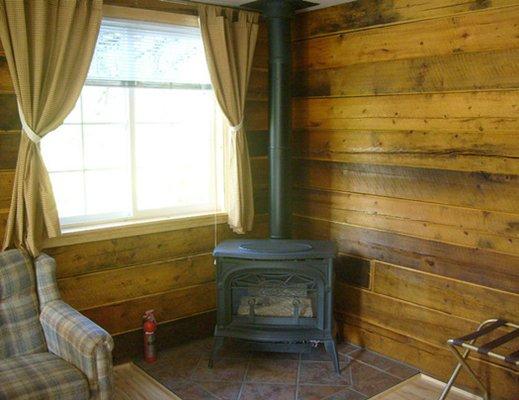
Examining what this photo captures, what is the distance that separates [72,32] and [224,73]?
942mm

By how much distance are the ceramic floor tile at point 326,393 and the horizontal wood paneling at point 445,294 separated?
2.10 ft

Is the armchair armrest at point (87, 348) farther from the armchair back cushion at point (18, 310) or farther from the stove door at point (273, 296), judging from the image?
the stove door at point (273, 296)

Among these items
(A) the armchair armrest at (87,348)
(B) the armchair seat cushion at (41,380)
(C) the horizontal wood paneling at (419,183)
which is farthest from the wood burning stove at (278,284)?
(B) the armchair seat cushion at (41,380)

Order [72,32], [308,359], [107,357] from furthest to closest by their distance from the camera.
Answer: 1. [308,359]
2. [72,32]
3. [107,357]

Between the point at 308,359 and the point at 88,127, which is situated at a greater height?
the point at 88,127

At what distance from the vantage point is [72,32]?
9.09 ft

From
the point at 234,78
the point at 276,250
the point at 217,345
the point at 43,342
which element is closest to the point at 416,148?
the point at 276,250

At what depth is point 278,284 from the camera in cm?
315

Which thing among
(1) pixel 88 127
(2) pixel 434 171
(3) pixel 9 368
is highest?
(1) pixel 88 127

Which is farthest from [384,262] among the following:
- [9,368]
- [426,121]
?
[9,368]

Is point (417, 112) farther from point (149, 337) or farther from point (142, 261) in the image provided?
point (149, 337)

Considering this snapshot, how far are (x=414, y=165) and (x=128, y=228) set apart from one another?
1.67 meters

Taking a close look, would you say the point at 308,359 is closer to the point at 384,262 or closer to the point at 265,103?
the point at 384,262

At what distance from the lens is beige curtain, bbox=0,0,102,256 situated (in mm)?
2621
